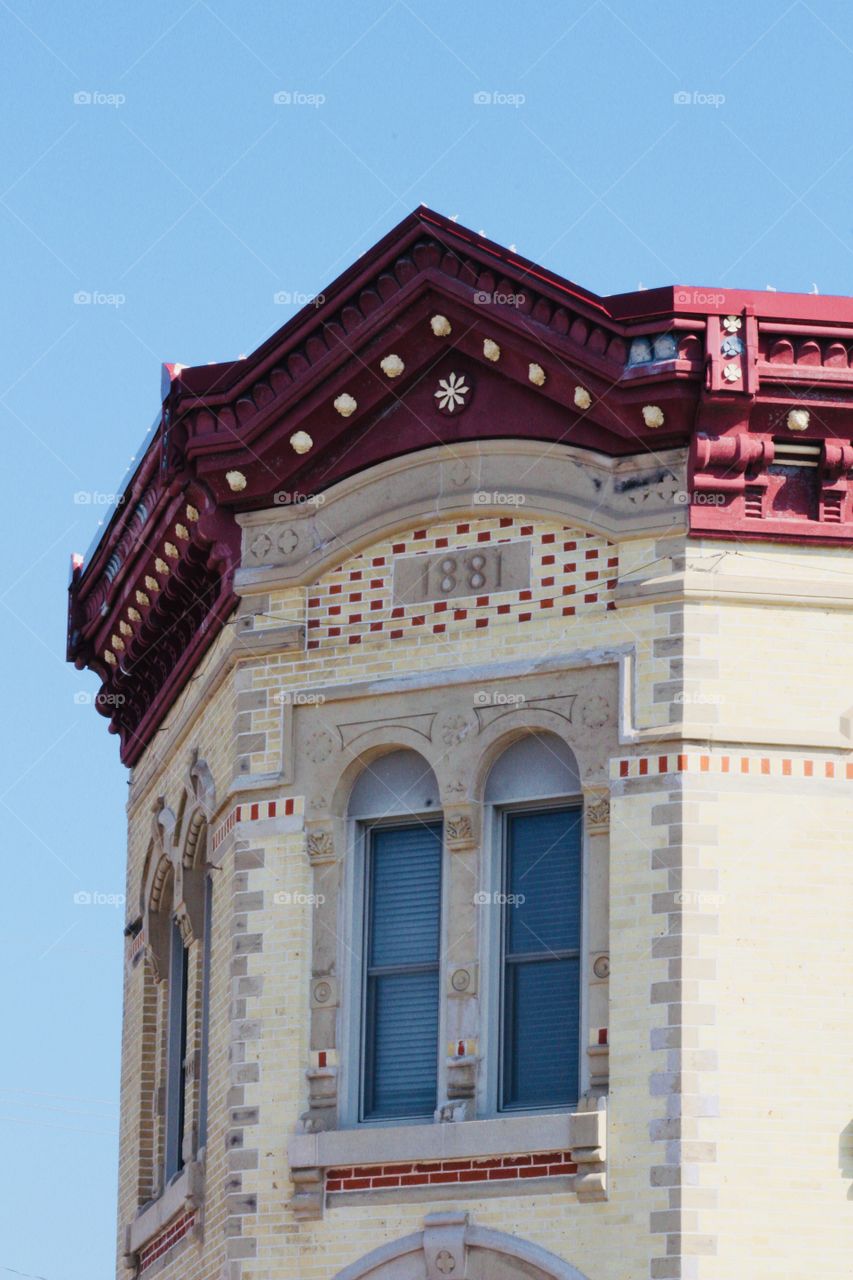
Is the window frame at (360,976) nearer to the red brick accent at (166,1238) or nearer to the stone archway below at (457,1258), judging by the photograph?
the stone archway below at (457,1258)

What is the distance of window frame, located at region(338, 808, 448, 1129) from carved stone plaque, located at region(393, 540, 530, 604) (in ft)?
5.33

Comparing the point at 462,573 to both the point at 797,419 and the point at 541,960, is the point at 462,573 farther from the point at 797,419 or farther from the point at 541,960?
the point at 541,960

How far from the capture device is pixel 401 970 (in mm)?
21141

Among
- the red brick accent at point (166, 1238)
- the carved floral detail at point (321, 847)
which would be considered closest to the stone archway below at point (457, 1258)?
the red brick accent at point (166, 1238)

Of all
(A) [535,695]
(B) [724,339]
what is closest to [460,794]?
(A) [535,695]

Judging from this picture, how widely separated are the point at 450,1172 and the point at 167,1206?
3608 millimetres

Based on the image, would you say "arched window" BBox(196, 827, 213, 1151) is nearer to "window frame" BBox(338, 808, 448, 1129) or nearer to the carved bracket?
"window frame" BBox(338, 808, 448, 1129)

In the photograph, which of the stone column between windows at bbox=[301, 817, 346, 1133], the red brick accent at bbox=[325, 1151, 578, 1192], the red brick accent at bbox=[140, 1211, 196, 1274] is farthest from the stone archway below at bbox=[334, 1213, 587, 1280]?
the red brick accent at bbox=[140, 1211, 196, 1274]

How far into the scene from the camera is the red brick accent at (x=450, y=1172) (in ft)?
64.7

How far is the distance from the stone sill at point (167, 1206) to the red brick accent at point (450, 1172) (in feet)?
5.90

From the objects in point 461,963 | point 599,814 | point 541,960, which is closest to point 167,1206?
point 461,963

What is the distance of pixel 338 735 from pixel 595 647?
212cm

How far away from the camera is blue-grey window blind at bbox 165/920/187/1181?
23.9 m

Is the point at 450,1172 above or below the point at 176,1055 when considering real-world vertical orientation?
below
